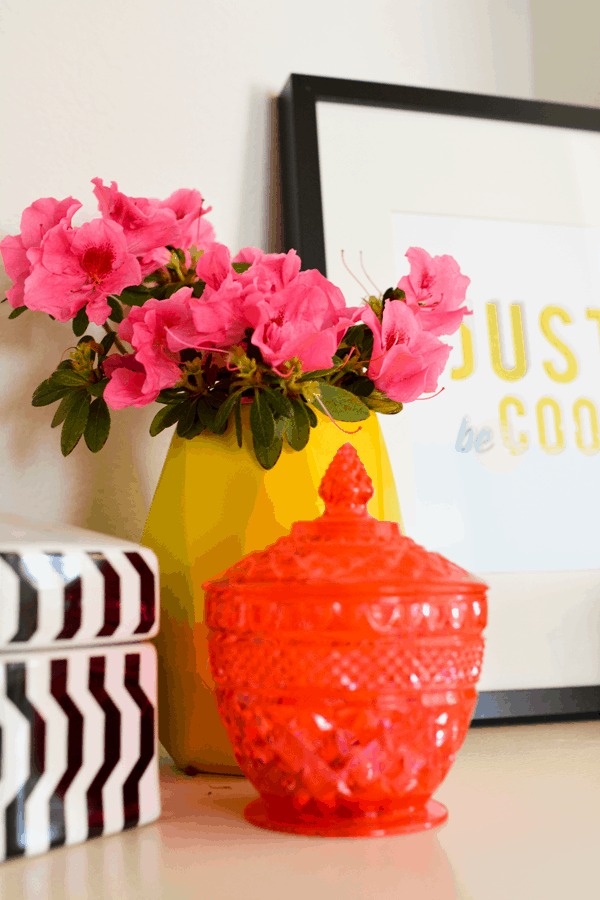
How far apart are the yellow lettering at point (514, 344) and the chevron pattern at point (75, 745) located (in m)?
0.47

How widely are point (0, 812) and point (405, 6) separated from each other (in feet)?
2.84

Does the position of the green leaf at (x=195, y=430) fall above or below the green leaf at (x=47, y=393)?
below

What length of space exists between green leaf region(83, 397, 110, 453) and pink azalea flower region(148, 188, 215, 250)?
0.14 m

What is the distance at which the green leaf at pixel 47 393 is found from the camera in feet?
2.02

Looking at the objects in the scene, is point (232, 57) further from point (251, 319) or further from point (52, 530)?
point (52, 530)

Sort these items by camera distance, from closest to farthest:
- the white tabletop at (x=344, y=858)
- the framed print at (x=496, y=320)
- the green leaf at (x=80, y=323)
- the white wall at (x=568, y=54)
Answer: the white tabletop at (x=344, y=858)
the green leaf at (x=80, y=323)
the framed print at (x=496, y=320)
the white wall at (x=568, y=54)

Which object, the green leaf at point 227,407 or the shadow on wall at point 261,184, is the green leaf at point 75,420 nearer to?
the green leaf at point 227,407

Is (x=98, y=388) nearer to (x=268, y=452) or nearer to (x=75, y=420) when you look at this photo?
(x=75, y=420)

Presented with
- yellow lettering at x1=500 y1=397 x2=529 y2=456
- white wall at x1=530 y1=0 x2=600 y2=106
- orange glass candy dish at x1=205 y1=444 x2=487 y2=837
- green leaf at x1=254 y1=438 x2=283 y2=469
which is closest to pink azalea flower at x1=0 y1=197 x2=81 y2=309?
green leaf at x1=254 y1=438 x2=283 y2=469

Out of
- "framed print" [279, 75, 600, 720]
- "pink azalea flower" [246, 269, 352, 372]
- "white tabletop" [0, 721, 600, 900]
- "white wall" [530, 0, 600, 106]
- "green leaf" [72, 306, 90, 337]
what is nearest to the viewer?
"white tabletop" [0, 721, 600, 900]

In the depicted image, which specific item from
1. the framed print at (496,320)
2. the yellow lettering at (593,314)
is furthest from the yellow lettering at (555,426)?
the yellow lettering at (593,314)

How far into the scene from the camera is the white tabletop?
1.12 feet

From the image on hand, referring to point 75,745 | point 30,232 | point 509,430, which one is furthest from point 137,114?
point 75,745

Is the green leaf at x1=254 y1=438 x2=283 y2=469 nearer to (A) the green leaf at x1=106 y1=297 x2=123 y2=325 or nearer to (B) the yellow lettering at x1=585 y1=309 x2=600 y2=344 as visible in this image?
(A) the green leaf at x1=106 y1=297 x2=123 y2=325
